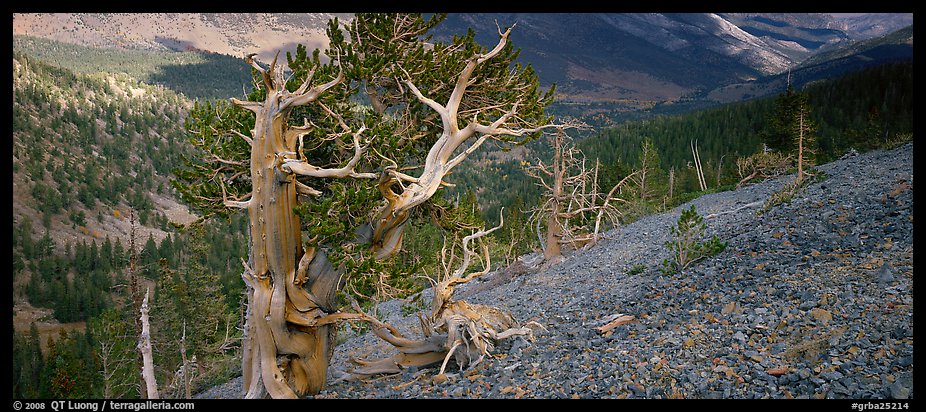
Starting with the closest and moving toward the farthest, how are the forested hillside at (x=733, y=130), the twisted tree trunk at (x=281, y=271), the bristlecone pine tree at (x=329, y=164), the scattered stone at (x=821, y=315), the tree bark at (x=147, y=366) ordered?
the scattered stone at (x=821, y=315)
the twisted tree trunk at (x=281, y=271)
the bristlecone pine tree at (x=329, y=164)
the tree bark at (x=147, y=366)
the forested hillside at (x=733, y=130)

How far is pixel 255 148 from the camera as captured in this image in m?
8.50

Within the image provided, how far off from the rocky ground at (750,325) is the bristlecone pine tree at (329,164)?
1616 mm

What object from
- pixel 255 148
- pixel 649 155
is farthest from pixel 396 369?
pixel 649 155

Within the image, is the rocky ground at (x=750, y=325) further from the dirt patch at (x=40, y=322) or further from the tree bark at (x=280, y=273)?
the dirt patch at (x=40, y=322)

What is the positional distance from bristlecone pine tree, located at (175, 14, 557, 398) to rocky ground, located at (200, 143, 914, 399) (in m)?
1.62

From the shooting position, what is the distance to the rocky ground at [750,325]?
246 inches

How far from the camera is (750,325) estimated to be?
25.7ft

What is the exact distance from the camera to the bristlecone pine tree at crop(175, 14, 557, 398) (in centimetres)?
853

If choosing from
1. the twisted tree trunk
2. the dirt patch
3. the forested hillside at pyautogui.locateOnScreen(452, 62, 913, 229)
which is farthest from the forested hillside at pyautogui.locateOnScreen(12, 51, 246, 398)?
the forested hillside at pyautogui.locateOnScreen(452, 62, 913, 229)

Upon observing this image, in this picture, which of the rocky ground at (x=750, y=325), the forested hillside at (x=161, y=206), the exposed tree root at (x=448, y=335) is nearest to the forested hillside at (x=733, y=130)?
the forested hillside at (x=161, y=206)

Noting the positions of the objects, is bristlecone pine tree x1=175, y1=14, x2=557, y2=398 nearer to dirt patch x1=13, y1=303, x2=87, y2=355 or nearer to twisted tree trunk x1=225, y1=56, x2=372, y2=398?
twisted tree trunk x1=225, y1=56, x2=372, y2=398

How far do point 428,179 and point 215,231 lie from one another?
12040 centimetres

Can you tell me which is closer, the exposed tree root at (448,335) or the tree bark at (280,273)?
the tree bark at (280,273)
